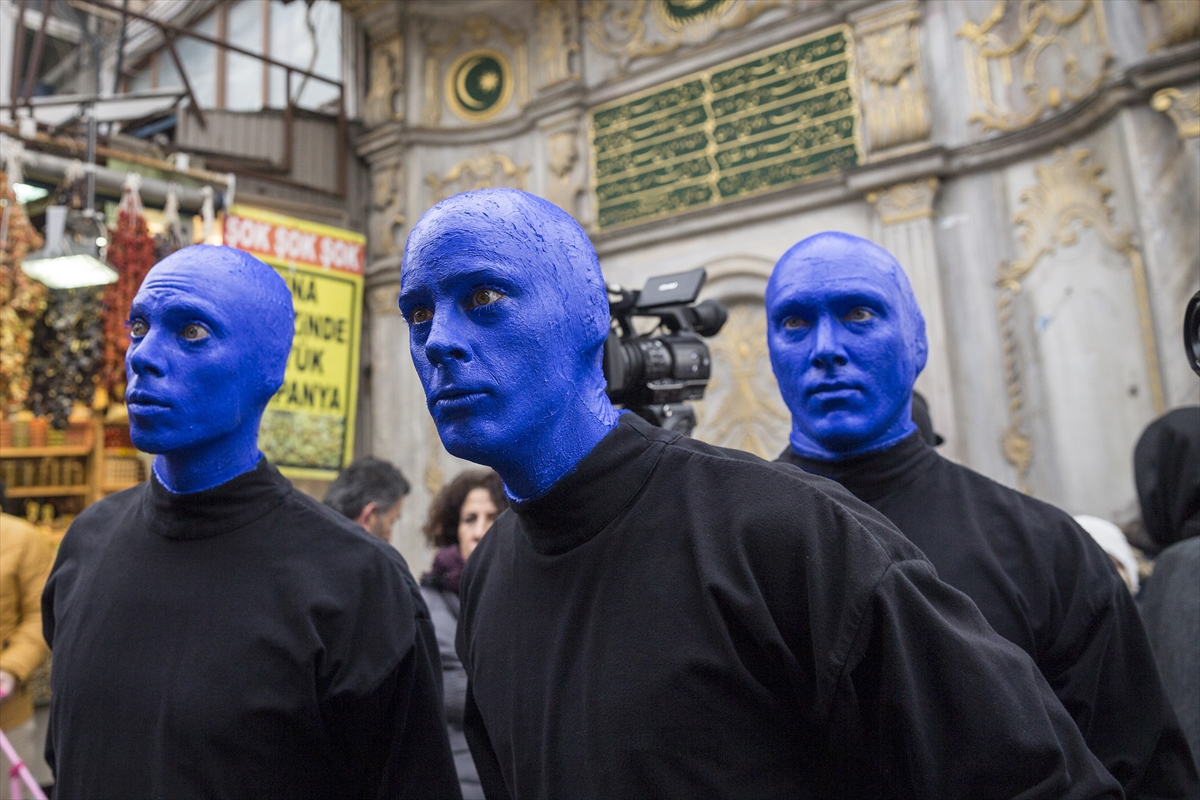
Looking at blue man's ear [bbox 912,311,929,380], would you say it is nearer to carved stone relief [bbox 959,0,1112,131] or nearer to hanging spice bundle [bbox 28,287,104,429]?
carved stone relief [bbox 959,0,1112,131]

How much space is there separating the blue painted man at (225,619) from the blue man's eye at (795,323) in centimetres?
82

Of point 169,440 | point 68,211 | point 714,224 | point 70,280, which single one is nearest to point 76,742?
point 169,440

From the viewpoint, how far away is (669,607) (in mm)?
928

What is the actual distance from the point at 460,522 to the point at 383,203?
5465mm

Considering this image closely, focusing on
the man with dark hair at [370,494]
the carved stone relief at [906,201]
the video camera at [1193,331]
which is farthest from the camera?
the carved stone relief at [906,201]

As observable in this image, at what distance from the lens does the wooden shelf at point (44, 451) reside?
590 centimetres

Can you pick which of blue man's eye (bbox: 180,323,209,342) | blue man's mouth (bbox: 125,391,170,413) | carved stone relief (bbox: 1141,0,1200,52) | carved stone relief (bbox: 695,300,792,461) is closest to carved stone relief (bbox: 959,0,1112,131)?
carved stone relief (bbox: 1141,0,1200,52)

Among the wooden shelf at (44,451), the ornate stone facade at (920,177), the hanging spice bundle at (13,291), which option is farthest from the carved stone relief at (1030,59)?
the wooden shelf at (44,451)

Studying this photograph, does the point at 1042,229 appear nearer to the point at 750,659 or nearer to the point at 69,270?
the point at 750,659

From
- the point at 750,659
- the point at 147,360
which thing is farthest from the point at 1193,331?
the point at 147,360

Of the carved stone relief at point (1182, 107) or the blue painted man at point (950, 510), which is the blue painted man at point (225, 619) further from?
the carved stone relief at point (1182, 107)

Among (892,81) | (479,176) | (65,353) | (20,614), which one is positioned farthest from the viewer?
(479,176)

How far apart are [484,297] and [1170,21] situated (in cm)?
479

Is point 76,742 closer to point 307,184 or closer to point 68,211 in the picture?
point 68,211
